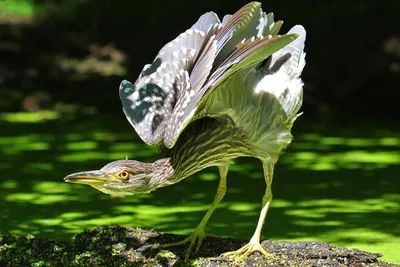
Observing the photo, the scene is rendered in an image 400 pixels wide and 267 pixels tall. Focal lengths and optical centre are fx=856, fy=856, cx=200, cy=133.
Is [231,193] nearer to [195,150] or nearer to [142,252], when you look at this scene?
[142,252]

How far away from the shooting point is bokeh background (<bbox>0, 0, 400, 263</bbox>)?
497 cm

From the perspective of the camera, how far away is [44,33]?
9898 mm

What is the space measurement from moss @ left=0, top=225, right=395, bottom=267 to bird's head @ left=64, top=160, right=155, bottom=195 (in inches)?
17.2

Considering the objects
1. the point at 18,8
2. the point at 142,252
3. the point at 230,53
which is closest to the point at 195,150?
the point at 230,53

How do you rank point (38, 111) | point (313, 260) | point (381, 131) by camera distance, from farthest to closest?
point (38, 111), point (381, 131), point (313, 260)

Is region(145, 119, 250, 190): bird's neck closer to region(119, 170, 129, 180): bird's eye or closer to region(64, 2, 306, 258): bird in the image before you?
region(64, 2, 306, 258): bird

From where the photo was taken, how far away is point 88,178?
3443mm

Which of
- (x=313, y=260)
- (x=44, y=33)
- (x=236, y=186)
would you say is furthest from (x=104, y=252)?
(x=44, y=33)

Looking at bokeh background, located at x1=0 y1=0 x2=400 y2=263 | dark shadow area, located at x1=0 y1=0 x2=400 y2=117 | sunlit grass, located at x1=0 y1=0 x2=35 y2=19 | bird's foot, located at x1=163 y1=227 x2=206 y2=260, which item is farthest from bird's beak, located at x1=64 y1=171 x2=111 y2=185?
sunlit grass, located at x1=0 y1=0 x2=35 y2=19

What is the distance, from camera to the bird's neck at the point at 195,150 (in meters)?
3.66

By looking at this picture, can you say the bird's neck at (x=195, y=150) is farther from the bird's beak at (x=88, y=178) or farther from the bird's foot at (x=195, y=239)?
the bird's foot at (x=195, y=239)

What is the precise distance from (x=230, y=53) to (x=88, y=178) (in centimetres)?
79

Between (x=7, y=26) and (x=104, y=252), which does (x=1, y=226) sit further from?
(x=7, y=26)

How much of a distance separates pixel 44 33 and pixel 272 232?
5911 millimetres
